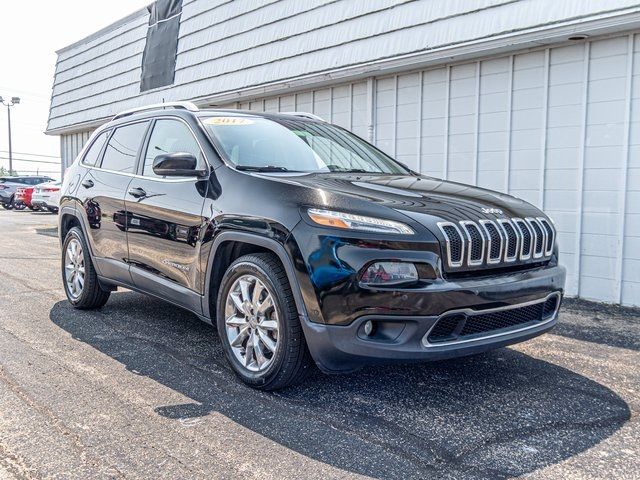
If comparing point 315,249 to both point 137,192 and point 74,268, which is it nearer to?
point 137,192

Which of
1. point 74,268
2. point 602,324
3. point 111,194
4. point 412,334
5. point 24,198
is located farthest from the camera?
point 24,198

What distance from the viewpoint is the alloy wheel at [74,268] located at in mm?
5446

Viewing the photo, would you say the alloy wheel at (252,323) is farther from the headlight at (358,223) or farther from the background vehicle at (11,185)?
the background vehicle at (11,185)

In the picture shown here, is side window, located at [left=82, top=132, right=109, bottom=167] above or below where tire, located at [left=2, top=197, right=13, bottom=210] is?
above

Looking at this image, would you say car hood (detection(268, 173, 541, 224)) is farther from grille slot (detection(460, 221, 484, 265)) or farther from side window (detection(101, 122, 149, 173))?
side window (detection(101, 122, 149, 173))

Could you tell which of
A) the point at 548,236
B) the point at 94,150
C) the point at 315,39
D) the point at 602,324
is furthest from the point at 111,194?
the point at 315,39

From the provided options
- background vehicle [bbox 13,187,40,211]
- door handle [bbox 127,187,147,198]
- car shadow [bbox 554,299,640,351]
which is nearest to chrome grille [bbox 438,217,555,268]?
car shadow [bbox 554,299,640,351]

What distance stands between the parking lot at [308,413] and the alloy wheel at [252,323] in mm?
201

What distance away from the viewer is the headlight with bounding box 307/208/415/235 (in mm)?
3053

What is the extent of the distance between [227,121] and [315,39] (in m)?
5.07

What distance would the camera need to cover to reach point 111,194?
489 cm

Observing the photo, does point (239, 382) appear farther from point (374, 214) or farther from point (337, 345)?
point (374, 214)

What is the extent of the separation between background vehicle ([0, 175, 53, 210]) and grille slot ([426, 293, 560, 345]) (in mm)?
26603

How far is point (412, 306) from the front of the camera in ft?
9.70
